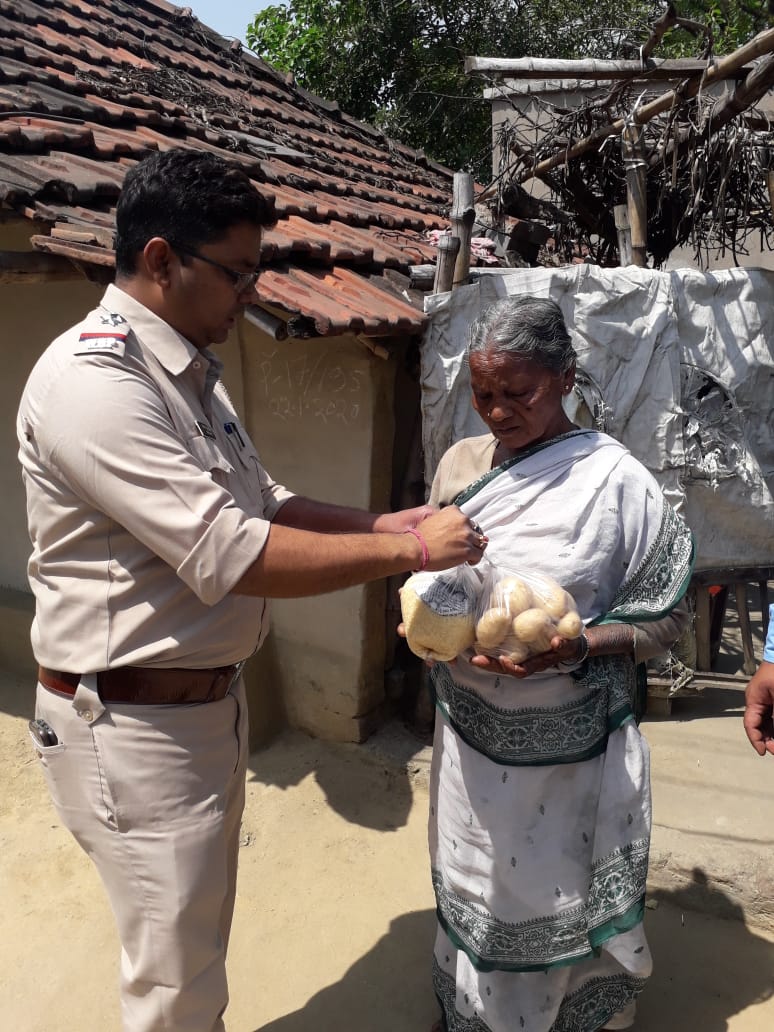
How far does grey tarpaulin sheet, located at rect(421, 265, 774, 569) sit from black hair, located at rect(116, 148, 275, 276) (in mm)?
1729

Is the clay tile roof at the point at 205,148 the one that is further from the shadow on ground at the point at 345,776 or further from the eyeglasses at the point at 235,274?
the shadow on ground at the point at 345,776

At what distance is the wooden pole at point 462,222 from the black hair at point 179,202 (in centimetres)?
182

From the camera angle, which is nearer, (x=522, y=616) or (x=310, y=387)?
(x=522, y=616)

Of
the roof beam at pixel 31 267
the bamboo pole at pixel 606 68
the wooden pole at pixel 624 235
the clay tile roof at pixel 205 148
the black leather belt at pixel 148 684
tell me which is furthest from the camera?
the wooden pole at pixel 624 235

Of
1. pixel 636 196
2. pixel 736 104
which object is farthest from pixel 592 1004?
pixel 736 104

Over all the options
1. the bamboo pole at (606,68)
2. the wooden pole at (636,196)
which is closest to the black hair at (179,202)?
the wooden pole at (636,196)

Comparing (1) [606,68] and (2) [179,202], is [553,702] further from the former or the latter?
(1) [606,68]

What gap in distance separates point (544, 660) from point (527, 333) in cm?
79

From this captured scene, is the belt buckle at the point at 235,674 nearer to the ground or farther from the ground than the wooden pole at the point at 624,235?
nearer to the ground

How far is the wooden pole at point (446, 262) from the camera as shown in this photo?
10.8ft

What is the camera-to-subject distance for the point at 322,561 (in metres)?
1.59

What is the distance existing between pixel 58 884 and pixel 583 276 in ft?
11.1

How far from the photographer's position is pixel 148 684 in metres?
1.71

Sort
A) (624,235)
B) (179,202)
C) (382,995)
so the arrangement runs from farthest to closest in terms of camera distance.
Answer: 1. (624,235)
2. (382,995)
3. (179,202)
